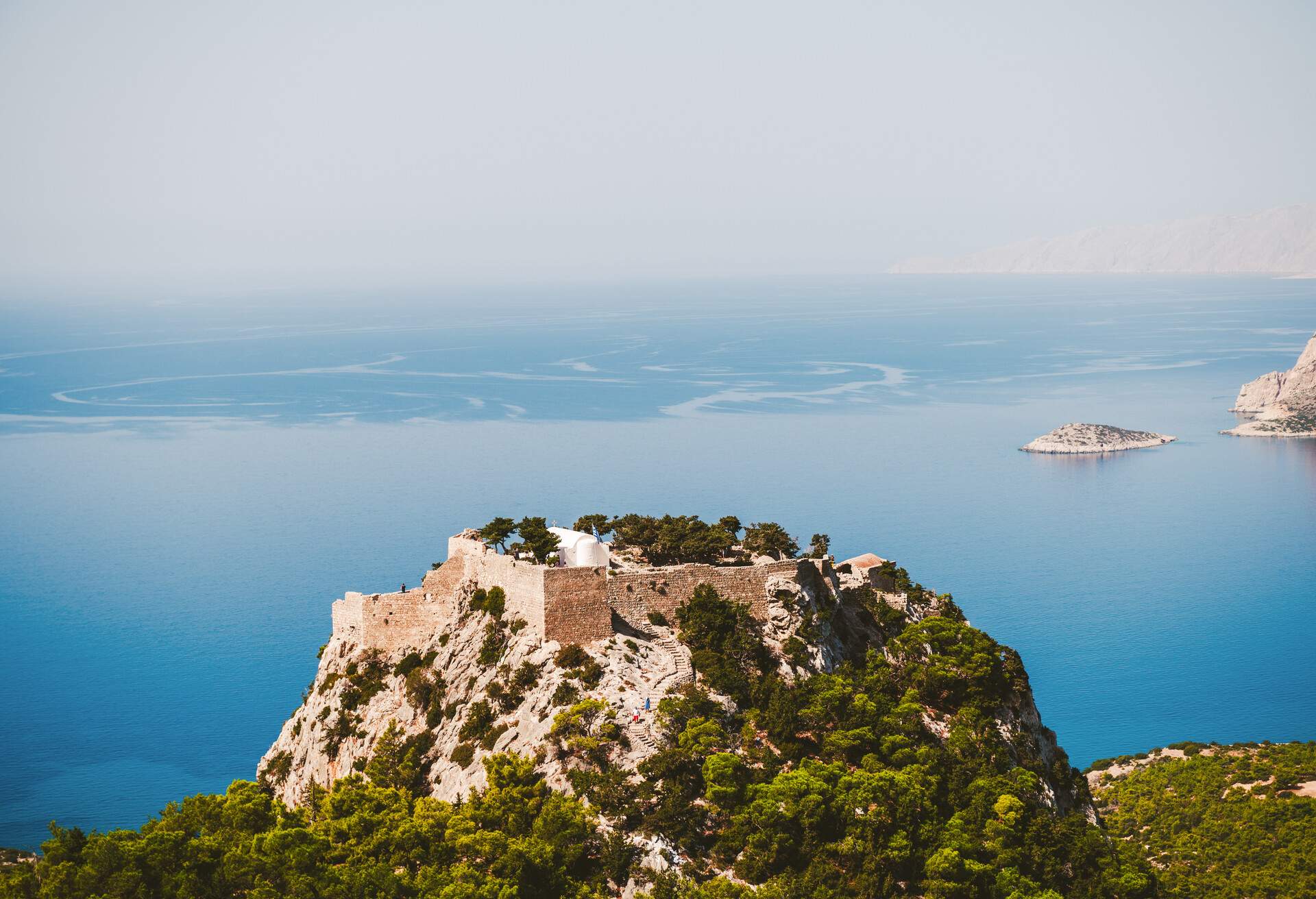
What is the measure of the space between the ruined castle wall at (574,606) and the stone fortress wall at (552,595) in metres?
0.02

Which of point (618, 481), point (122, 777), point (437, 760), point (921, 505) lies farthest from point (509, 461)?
point (437, 760)

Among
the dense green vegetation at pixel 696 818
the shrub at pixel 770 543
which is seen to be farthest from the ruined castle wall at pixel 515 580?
the shrub at pixel 770 543

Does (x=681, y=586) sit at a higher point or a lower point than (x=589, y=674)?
higher

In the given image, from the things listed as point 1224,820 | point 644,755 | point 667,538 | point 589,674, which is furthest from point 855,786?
point 1224,820

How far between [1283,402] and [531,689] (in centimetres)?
15262

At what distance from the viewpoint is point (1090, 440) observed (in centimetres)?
14262

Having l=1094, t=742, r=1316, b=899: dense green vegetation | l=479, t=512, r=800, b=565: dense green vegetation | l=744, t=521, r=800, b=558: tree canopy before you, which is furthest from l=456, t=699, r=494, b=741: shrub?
Answer: l=1094, t=742, r=1316, b=899: dense green vegetation

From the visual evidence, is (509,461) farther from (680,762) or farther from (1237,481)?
(680,762)

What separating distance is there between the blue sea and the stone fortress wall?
85.1 feet

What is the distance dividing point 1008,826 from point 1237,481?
10872 centimetres

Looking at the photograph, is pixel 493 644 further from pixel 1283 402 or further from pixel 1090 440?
pixel 1283 402

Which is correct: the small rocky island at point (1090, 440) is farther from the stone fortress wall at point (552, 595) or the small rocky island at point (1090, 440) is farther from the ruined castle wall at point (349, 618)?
the ruined castle wall at point (349, 618)

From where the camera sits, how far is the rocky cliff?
33.2 metres

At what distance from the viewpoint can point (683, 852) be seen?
3045cm
